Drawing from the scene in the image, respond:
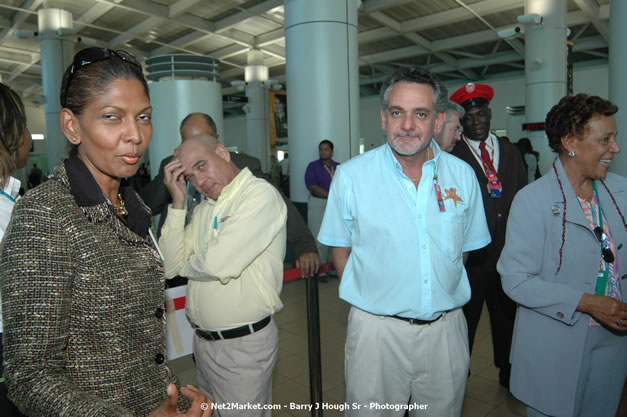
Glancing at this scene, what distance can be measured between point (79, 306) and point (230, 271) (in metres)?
0.96

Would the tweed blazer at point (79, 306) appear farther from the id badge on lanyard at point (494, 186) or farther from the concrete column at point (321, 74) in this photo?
the concrete column at point (321, 74)

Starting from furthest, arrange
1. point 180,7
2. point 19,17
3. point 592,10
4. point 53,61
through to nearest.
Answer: point 19,17
point 180,7
point 592,10
point 53,61

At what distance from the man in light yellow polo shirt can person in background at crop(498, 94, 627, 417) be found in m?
1.20

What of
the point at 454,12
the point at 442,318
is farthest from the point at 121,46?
the point at 442,318

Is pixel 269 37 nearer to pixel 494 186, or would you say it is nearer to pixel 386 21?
pixel 386 21

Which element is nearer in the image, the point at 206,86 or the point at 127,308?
the point at 127,308

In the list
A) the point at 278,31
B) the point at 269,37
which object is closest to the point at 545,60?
the point at 278,31

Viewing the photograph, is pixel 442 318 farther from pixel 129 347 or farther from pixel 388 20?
pixel 388 20

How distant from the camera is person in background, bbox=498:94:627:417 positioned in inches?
74.2

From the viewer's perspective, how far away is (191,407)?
3.10 feet

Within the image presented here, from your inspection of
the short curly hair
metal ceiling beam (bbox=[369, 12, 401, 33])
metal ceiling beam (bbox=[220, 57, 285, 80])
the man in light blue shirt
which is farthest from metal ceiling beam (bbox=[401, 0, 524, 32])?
the man in light blue shirt

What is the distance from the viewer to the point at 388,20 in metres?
14.9

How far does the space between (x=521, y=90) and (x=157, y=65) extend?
2026 cm

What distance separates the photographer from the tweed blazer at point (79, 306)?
33.4 inches
